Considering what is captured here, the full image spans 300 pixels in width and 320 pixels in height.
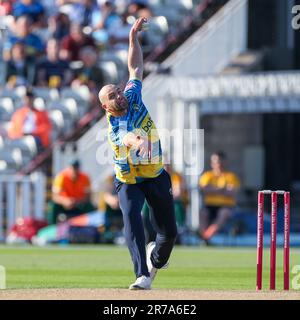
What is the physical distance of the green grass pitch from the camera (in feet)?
45.4

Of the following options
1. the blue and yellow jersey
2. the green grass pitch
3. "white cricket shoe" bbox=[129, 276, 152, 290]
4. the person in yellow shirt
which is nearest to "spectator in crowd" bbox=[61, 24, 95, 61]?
the person in yellow shirt

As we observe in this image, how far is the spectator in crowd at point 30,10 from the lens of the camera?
28531mm

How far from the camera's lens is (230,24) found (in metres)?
25.6

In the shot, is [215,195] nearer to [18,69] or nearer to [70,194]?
[70,194]

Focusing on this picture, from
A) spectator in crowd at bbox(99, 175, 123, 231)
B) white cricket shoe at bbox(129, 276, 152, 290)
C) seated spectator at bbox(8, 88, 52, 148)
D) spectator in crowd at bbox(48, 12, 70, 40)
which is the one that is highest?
spectator in crowd at bbox(48, 12, 70, 40)

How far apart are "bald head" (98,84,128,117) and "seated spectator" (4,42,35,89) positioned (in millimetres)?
15287

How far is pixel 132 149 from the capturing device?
1233 cm

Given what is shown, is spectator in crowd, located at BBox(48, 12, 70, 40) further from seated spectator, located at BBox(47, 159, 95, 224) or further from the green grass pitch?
the green grass pitch

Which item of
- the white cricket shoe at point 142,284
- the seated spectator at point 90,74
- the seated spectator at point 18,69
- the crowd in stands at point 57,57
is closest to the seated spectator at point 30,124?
the crowd in stands at point 57,57

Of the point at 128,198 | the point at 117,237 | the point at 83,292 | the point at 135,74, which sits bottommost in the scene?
the point at 117,237
